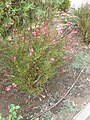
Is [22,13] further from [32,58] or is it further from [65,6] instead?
[65,6]

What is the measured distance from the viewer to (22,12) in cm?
331

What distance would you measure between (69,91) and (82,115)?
328 millimetres

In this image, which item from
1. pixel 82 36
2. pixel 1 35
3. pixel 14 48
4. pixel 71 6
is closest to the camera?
pixel 14 48

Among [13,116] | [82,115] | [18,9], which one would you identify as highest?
[18,9]

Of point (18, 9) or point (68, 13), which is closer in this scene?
point (18, 9)

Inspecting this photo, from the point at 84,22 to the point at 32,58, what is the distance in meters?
1.35

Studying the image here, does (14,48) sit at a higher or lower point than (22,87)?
higher

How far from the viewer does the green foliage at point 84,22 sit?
3.79m

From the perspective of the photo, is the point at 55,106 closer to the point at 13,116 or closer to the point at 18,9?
the point at 13,116

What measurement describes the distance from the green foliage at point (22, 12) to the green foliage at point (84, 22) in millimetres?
479

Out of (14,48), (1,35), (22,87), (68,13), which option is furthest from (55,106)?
(68,13)

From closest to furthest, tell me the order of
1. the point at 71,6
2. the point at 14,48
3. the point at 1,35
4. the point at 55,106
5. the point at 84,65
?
the point at 14,48 → the point at 55,106 → the point at 1,35 → the point at 84,65 → the point at 71,6

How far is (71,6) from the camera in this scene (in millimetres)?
4891

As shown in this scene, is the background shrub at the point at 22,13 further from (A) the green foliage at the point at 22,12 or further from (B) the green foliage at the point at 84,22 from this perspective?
(B) the green foliage at the point at 84,22
